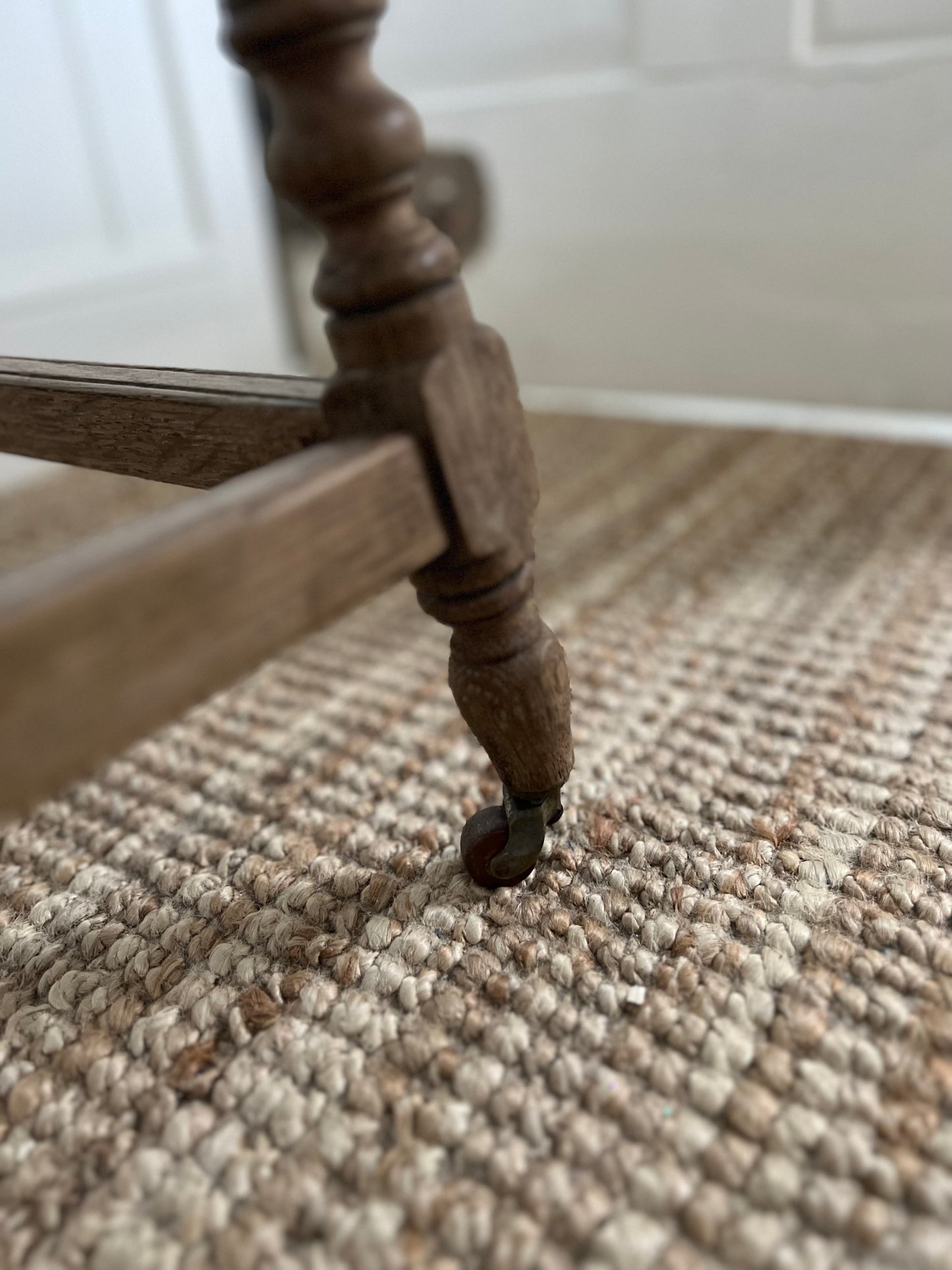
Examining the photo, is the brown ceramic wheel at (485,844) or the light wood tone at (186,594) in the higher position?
the light wood tone at (186,594)

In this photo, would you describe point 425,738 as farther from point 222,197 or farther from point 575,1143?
point 222,197

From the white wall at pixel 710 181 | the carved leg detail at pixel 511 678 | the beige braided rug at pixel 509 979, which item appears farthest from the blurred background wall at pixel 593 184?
the carved leg detail at pixel 511 678

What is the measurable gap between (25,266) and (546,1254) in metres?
1.10

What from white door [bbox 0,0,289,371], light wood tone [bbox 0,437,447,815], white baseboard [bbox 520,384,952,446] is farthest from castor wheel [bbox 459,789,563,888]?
white door [bbox 0,0,289,371]

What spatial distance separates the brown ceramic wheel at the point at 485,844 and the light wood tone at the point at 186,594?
0.47ft

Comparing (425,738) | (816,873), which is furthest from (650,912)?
(425,738)

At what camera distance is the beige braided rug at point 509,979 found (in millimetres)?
315

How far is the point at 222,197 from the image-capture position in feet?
4.12

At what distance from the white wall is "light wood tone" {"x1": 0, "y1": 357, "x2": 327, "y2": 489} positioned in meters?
0.74

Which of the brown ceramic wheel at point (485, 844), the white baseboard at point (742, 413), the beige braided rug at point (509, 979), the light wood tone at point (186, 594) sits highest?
the light wood tone at point (186, 594)

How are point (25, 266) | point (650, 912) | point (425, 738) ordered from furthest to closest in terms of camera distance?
point (25, 266)
point (425, 738)
point (650, 912)

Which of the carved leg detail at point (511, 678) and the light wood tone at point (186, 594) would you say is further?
the carved leg detail at point (511, 678)

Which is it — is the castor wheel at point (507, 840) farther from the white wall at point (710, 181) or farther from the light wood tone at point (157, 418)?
the white wall at point (710, 181)

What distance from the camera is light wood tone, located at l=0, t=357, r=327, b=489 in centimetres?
37
